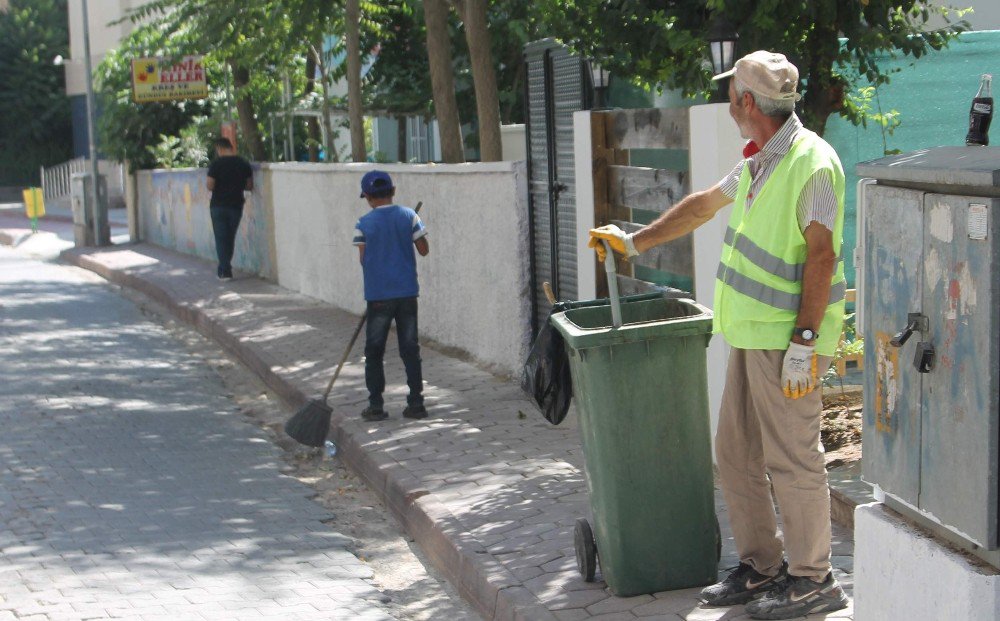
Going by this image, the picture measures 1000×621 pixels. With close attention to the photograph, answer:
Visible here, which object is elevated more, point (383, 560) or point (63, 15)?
point (63, 15)

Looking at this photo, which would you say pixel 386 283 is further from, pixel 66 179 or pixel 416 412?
pixel 66 179

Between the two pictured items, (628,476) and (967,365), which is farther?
(628,476)

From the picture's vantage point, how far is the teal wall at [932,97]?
8523 mm

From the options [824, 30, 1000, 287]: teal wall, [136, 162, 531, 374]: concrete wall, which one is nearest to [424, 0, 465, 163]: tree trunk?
[136, 162, 531, 374]: concrete wall

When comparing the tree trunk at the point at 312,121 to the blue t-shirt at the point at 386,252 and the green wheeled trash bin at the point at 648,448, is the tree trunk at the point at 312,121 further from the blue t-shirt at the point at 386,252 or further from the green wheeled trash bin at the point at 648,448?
the green wheeled trash bin at the point at 648,448

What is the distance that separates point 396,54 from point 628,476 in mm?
16983

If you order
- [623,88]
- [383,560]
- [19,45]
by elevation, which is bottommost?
[383,560]

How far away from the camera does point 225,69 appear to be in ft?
73.4

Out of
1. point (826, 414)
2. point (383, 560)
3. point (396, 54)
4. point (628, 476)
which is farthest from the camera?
point (396, 54)

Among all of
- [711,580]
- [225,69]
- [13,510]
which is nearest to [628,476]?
[711,580]

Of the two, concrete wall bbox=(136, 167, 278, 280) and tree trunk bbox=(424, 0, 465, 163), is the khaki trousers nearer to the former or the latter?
tree trunk bbox=(424, 0, 465, 163)

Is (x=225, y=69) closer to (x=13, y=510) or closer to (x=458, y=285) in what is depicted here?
(x=458, y=285)

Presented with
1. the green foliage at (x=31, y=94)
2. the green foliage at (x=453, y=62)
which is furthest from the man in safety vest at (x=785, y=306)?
the green foliage at (x=31, y=94)

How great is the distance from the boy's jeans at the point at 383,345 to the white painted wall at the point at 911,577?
4941mm
